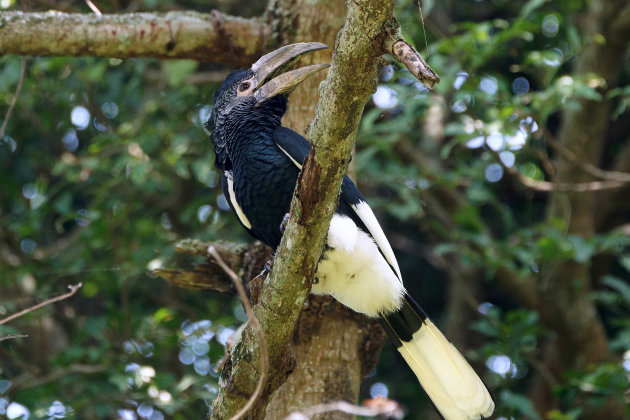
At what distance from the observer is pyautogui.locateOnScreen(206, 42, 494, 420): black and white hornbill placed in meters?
2.82

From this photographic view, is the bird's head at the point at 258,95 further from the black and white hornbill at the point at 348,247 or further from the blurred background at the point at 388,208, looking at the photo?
the blurred background at the point at 388,208

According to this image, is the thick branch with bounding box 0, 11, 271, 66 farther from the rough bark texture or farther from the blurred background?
the rough bark texture

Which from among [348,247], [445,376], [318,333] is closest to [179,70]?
[318,333]

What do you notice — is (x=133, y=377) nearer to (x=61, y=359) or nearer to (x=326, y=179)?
(x=61, y=359)

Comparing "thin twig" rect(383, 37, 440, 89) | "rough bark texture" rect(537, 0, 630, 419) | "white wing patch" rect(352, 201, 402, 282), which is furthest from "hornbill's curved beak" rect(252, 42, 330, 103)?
"rough bark texture" rect(537, 0, 630, 419)

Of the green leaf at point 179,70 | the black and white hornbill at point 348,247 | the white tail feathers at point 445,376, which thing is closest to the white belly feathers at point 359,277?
the black and white hornbill at point 348,247

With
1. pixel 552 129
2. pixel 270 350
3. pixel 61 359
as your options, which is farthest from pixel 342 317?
pixel 552 129

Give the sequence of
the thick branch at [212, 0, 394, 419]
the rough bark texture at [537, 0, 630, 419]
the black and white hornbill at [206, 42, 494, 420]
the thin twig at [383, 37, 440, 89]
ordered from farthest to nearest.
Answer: the rough bark texture at [537, 0, 630, 419] → the black and white hornbill at [206, 42, 494, 420] → the thick branch at [212, 0, 394, 419] → the thin twig at [383, 37, 440, 89]

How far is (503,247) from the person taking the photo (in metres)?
4.39

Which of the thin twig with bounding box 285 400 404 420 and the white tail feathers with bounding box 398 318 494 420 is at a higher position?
the thin twig with bounding box 285 400 404 420

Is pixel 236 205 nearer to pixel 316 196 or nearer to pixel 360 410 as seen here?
pixel 316 196

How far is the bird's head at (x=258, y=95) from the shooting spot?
3.08 m

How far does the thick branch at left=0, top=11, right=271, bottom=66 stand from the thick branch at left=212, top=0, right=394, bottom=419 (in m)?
1.54

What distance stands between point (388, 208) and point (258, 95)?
1778mm
